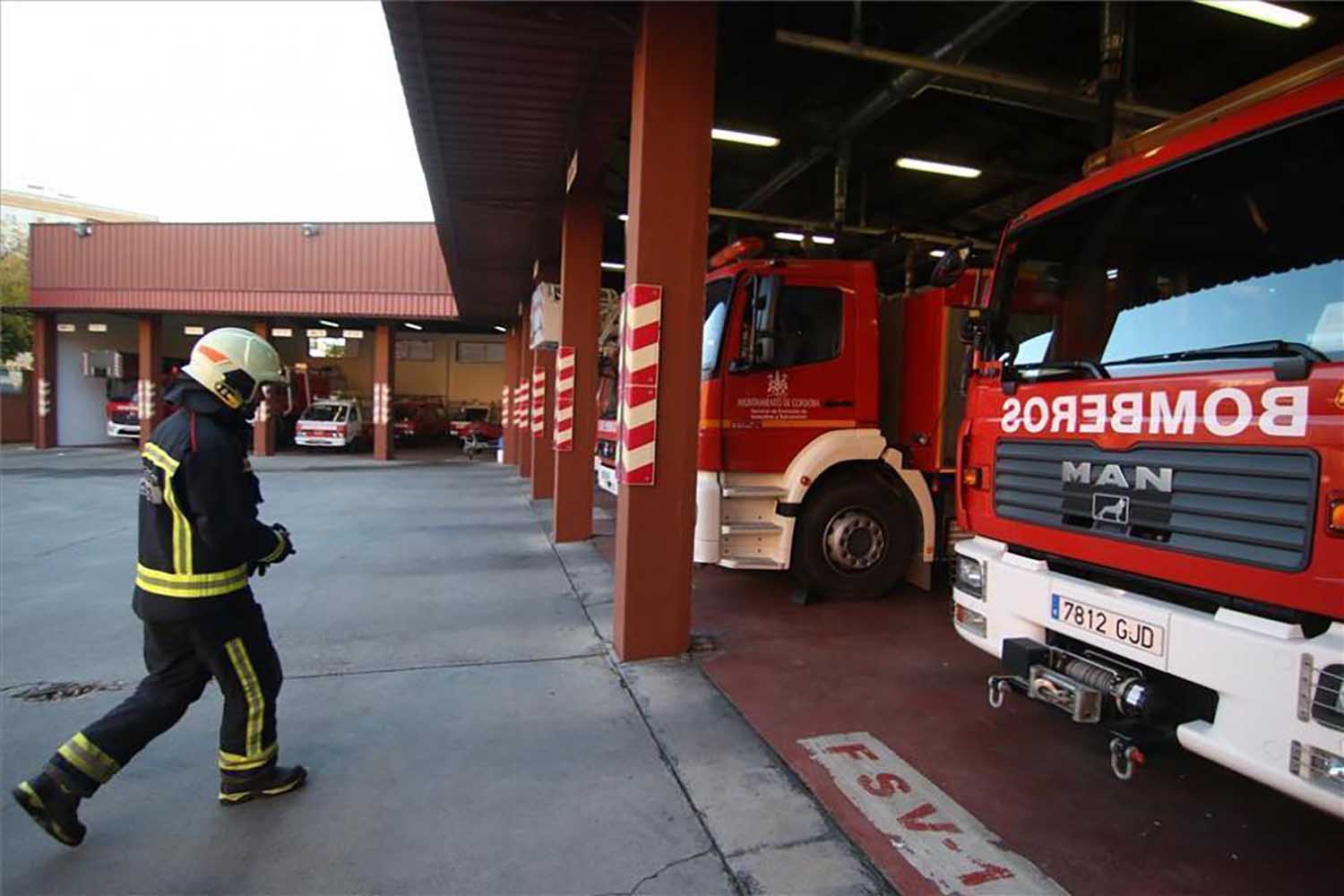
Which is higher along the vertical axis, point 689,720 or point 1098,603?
point 1098,603

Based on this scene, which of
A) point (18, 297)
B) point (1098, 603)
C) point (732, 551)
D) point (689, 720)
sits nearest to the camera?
point (1098, 603)

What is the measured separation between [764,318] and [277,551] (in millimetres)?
3625

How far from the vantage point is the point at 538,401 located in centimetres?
1255

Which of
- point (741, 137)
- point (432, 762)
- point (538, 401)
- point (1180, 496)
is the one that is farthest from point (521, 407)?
point (1180, 496)

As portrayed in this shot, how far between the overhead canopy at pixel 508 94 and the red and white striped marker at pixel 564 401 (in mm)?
1891

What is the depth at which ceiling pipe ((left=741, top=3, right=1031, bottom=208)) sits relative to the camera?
5.66 m

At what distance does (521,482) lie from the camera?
1606 centimetres

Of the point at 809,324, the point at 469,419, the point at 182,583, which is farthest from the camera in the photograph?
the point at 469,419

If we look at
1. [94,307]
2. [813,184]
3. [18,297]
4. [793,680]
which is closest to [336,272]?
[94,307]

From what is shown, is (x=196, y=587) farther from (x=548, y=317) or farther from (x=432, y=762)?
(x=548, y=317)

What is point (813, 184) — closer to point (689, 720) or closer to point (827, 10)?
point (827, 10)

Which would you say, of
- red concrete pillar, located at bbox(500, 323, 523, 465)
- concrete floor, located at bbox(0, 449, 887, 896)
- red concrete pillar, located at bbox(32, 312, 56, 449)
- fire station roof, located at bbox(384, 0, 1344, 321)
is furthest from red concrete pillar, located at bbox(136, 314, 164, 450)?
concrete floor, located at bbox(0, 449, 887, 896)

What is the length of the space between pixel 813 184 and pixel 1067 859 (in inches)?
397

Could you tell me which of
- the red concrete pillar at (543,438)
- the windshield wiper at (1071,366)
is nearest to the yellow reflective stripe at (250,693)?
the windshield wiper at (1071,366)
